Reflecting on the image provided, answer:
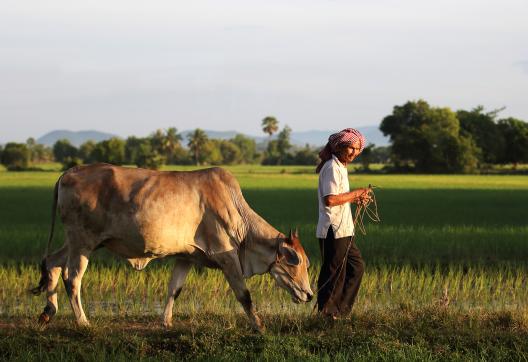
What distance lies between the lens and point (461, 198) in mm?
31031

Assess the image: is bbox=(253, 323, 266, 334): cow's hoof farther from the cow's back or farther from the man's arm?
the man's arm

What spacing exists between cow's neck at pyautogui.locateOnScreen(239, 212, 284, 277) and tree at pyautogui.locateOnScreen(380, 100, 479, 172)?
63412mm

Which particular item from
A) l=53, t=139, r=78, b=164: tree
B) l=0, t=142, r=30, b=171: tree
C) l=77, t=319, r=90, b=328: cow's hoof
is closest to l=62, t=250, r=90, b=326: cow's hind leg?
l=77, t=319, r=90, b=328: cow's hoof

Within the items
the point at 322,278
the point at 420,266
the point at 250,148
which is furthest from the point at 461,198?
the point at 250,148

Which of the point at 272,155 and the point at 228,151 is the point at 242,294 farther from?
the point at 228,151

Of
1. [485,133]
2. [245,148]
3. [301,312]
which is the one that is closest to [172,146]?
[245,148]

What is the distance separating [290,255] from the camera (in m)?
6.85

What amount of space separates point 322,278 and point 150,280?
11.0ft

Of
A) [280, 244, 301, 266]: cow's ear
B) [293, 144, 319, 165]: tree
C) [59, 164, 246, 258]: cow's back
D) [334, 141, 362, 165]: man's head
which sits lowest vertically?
[293, 144, 319, 165]: tree

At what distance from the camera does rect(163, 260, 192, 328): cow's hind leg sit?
6969mm

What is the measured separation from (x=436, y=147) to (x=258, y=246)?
6464 cm

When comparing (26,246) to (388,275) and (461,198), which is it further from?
(461,198)

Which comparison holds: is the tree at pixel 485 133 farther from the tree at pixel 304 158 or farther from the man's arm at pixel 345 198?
the man's arm at pixel 345 198

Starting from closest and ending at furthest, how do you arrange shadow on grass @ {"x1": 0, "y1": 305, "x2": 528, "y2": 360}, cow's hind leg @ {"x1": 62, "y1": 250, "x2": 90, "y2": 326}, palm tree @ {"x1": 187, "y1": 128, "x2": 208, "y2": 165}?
1. shadow on grass @ {"x1": 0, "y1": 305, "x2": 528, "y2": 360}
2. cow's hind leg @ {"x1": 62, "y1": 250, "x2": 90, "y2": 326}
3. palm tree @ {"x1": 187, "y1": 128, "x2": 208, "y2": 165}
